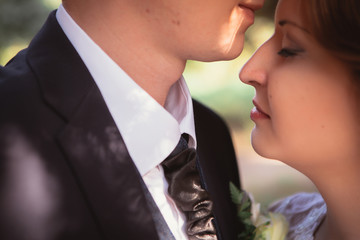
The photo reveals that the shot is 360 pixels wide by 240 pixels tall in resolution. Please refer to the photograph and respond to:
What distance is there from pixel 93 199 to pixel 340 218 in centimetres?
110

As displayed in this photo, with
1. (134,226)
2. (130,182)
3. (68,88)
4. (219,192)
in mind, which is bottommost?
(219,192)

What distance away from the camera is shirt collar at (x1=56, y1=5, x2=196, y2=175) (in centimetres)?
186

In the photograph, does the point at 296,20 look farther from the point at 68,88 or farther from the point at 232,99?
the point at 232,99

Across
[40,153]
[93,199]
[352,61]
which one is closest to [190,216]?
[93,199]

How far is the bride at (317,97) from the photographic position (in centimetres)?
188

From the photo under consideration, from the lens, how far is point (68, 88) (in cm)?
177

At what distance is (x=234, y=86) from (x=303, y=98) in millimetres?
3706

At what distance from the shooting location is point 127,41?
1940mm

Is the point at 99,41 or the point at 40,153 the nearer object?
the point at 40,153

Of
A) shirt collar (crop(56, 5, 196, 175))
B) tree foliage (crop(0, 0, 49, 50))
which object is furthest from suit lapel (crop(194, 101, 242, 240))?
Answer: tree foliage (crop(0, 0, 49, 50))

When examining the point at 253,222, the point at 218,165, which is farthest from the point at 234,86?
the point at 253,222

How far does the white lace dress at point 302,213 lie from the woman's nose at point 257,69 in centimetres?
76

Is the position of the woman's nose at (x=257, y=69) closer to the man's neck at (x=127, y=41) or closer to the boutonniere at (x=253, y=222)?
the man's neck at (x=127, y=41)

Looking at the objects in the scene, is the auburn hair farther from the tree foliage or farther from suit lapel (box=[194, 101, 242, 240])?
the tree foliage
